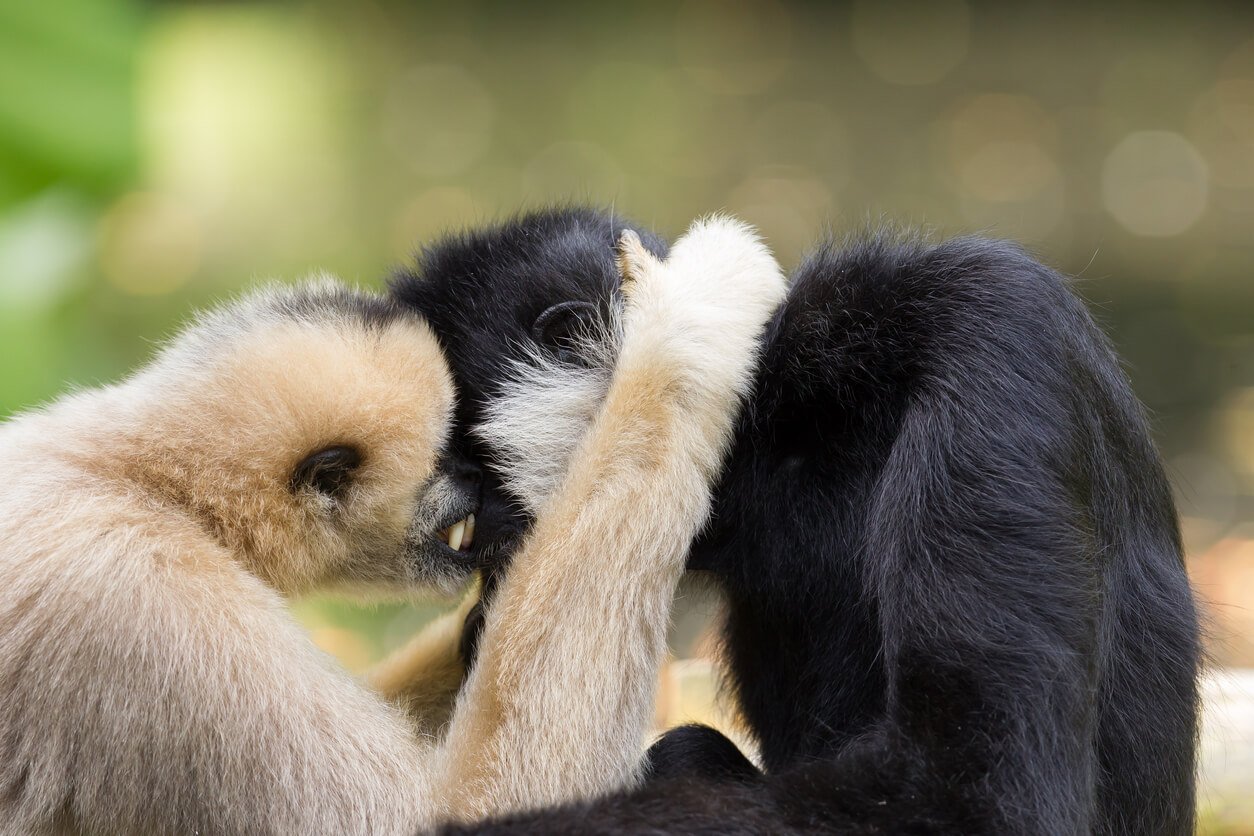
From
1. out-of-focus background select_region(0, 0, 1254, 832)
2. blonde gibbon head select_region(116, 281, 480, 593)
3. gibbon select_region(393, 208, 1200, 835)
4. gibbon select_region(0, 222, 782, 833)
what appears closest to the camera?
gibbon select_region(393, 208, 1200, 835)

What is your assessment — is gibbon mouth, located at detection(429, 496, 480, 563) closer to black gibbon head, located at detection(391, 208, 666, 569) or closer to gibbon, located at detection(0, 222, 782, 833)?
black gibbon head, located at detection(391, 208, 666, 569)

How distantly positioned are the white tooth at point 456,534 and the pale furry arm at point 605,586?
0.36 meters

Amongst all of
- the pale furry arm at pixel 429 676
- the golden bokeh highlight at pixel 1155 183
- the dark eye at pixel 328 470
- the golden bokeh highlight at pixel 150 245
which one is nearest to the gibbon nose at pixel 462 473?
the dark eye at pixel 328 470

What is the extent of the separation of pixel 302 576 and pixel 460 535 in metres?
0.38

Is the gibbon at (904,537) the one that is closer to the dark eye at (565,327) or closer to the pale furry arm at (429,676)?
the dark eye at (565,327)

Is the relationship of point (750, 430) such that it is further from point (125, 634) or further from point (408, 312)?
point (125, 634)

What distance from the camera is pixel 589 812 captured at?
6.79 ft

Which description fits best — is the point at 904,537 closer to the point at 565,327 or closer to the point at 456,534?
the point at 565,327

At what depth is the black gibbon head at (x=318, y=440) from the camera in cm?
251

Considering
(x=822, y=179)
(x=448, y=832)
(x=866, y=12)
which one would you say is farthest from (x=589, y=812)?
(x=866, y=12)

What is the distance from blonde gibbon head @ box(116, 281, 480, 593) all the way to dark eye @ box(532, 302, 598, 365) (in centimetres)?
25

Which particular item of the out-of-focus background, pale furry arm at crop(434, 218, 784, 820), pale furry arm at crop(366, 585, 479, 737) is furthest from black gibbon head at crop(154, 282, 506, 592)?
the out-of-focus background

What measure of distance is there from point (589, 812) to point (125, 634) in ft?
3.24

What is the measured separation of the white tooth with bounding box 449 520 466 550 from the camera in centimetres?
282
